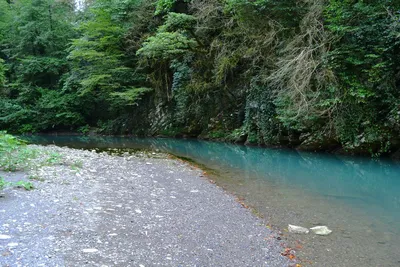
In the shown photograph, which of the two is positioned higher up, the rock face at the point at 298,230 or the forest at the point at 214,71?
the forest at the point at 214,71

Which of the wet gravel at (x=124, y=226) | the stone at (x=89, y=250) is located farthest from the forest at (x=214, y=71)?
the stone at (x=89, y=250)

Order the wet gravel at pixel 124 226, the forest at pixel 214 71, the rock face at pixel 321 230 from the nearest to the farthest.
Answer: the wet gravel at pixel 124 226
the rock face at pixel 321 230
the forest at pixel 214 71

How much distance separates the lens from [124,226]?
13.6 feet

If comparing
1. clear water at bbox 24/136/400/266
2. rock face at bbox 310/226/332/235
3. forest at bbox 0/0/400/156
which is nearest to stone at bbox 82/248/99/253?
clear water at bbox 24/136/400/266

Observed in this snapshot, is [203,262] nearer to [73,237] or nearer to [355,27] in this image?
[73,237]

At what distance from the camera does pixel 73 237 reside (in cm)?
354

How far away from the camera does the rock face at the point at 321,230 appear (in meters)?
4.54

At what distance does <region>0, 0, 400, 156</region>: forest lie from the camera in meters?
10.7

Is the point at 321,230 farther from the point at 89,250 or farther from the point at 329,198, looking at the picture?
the point at 89,250

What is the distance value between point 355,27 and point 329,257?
9.07m

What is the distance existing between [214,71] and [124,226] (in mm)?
14381

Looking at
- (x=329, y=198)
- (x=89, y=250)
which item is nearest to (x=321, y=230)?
(x=329, y=198)

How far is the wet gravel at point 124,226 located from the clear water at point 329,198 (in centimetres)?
59

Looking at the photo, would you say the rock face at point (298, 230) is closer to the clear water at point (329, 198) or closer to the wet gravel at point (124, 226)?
the clear water at point (329, 198)
